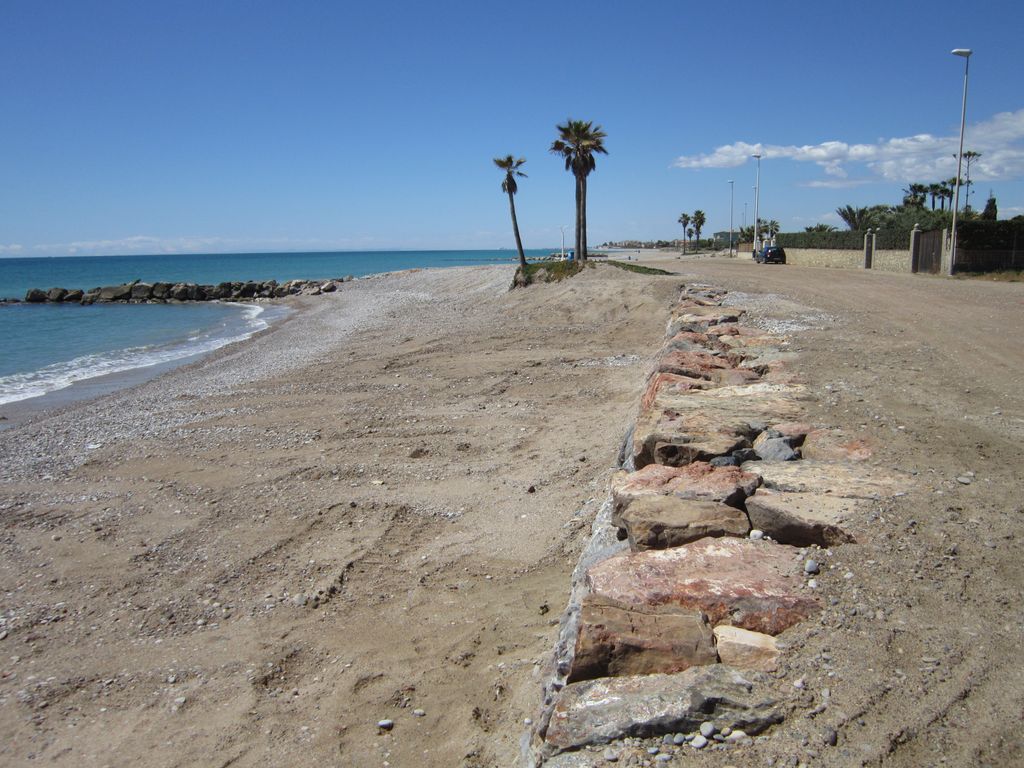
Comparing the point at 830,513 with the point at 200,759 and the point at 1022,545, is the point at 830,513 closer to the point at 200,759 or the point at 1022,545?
the point at 1022,545

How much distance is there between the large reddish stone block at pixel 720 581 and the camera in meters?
3.18

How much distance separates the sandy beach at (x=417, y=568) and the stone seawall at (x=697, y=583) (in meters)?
0.16

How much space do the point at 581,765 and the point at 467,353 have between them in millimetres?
13273

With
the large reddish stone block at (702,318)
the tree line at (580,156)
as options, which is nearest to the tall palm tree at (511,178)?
the tree line at (580,156)

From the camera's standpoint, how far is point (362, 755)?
12.0 ft

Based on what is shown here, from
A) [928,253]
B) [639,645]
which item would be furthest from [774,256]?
[639,645]

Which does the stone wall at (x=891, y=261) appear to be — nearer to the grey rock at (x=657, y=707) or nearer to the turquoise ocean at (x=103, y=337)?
the turquoise ocean at (x=103, y=337)

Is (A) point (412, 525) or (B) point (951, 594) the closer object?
(B) point (951, 594)

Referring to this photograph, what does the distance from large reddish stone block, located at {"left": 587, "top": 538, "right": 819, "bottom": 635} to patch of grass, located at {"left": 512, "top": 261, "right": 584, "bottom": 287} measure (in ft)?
75.8

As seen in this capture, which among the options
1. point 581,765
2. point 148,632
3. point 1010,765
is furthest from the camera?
point 148,632

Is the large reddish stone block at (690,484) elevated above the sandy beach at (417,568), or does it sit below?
above

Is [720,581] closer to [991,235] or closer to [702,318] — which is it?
[702,318]

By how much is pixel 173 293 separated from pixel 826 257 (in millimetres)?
42129

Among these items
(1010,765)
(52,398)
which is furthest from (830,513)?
(52,398)
